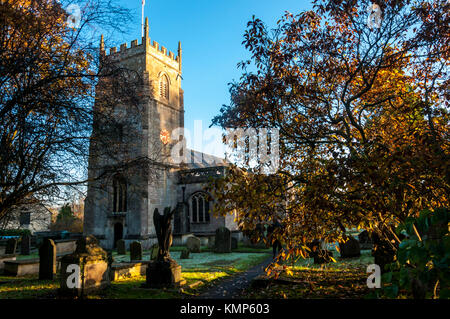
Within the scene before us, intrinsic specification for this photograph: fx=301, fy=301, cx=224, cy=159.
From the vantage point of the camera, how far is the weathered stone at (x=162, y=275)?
25.0ft

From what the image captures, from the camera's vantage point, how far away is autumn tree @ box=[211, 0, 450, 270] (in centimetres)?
420

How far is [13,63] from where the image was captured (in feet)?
16.4

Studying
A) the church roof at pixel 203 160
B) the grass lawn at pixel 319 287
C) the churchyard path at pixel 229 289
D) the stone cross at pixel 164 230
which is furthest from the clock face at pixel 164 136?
the grass lawn at pixel 319 287

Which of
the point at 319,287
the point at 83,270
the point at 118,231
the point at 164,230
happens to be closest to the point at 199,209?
the point at 118,231

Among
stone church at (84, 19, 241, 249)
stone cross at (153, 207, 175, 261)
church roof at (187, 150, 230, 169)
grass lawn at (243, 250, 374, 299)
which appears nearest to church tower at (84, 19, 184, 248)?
stone church at (84, 19, 241, 249)

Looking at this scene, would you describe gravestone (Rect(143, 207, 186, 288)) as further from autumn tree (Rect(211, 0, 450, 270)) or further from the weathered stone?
autumn tree (Rect(211, 0, 450, 270))

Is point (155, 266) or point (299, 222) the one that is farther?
point (155, 266)

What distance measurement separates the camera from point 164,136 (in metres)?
31.0

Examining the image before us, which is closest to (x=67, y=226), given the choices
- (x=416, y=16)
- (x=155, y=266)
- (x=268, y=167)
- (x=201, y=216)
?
(x=201, y=216)

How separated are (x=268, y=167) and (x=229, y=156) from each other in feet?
2.84

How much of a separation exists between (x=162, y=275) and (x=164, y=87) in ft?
92.3

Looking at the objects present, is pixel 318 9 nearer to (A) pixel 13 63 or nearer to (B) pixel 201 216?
(A) pixel 13 63

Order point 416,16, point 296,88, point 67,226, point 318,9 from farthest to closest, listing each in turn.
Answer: point 67,226 → point 296,88 → point 318,9 → point 416,16

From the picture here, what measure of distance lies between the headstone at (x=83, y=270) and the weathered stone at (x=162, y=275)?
1069 mm
